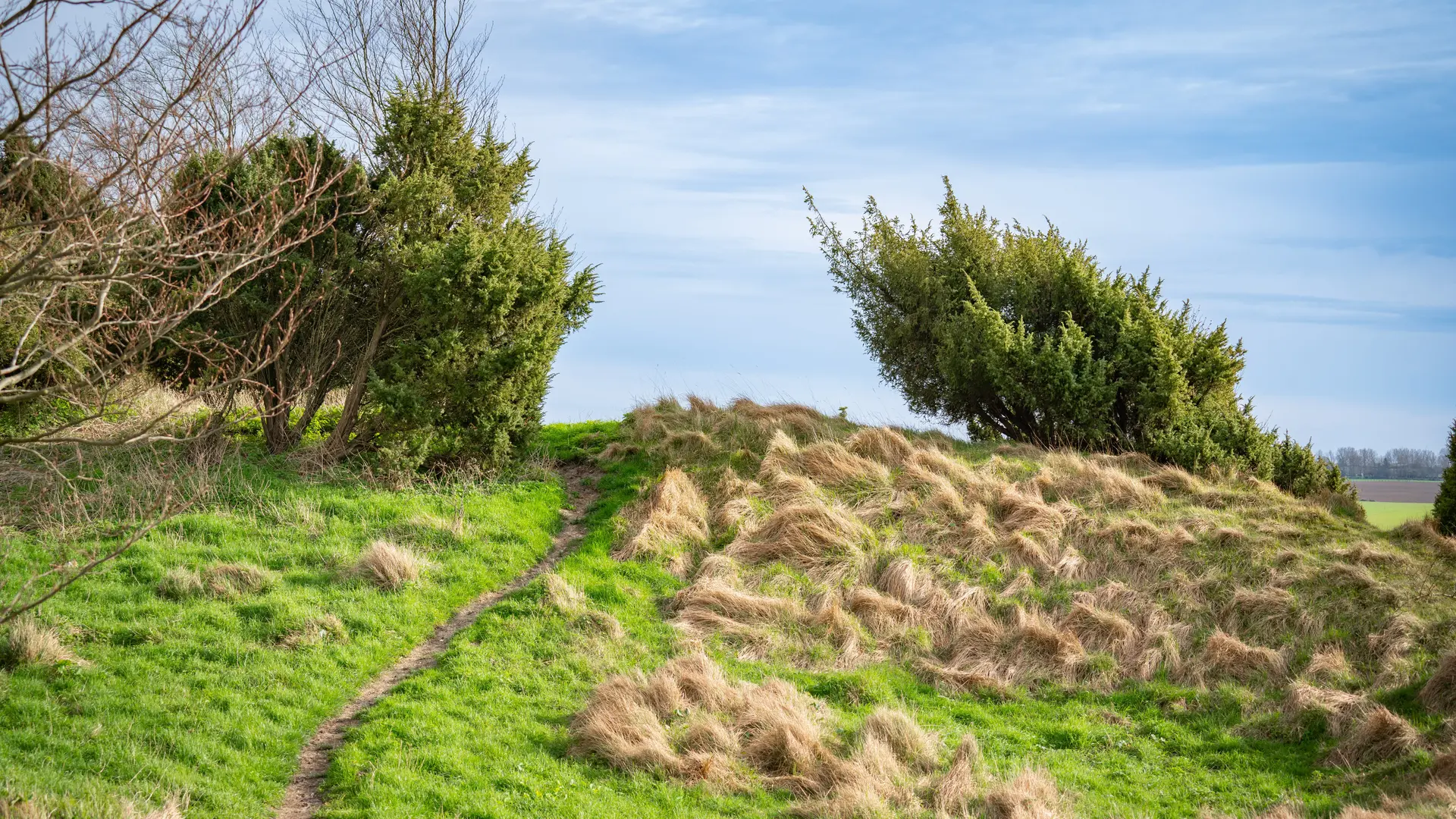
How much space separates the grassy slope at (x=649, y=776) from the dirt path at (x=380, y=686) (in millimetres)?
236

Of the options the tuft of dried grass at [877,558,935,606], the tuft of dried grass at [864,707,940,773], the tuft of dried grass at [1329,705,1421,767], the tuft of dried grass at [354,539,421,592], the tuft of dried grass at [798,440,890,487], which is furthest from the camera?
the tuft of dried grass at [798,440,890,487]

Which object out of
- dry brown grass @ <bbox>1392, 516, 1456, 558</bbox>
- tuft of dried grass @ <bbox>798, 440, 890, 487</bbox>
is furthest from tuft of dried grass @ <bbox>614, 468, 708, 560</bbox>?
dry brown grass @ <bbox>1392, 516, 1456, 558</bbox>

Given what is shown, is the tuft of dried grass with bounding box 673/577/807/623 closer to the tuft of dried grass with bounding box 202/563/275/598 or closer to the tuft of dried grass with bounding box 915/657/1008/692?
the tuft of dried grass with bounding box 915/657/1008/692

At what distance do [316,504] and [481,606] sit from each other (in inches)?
139

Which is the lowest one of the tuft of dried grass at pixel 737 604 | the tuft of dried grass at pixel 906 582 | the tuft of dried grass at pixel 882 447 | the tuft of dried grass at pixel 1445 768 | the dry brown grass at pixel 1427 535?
the tuft of dried grass at pixel 1445 768

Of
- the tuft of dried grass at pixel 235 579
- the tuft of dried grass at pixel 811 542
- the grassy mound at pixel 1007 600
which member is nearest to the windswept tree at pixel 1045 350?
the grassy mound at pixel 1007 600

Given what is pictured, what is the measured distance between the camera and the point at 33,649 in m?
9.62

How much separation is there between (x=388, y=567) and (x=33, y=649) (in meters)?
3.61

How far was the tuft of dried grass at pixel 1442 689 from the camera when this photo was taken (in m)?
9.88

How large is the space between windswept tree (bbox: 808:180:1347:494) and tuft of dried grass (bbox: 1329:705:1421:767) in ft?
30.0

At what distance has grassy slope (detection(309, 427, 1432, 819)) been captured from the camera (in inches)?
320

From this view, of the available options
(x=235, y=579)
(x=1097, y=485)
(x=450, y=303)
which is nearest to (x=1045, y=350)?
(x=1097, y=485)

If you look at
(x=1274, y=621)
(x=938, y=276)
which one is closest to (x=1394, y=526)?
(x=1274, y=621)

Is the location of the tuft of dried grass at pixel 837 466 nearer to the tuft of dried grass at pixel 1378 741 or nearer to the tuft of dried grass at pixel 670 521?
the tuft of dried grass at pixel 670 521
